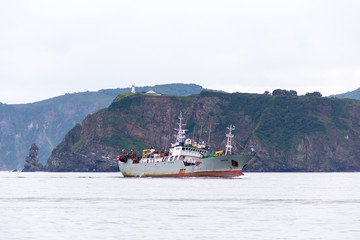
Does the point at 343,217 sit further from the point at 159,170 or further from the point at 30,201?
the point at 159,170

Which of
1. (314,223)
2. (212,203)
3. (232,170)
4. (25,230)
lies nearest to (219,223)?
(314,223)

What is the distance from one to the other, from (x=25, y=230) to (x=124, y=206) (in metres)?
22.3

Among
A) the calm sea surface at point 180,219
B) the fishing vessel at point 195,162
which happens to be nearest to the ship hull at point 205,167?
the fishing vessel at point 195,162

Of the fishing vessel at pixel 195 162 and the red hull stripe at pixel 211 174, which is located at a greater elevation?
the fishing vessel at pixel 195 162

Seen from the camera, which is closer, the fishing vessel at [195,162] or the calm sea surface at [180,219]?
the calm sea surface at [180,219]

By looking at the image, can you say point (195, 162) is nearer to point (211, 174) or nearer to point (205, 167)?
point (205, 167)

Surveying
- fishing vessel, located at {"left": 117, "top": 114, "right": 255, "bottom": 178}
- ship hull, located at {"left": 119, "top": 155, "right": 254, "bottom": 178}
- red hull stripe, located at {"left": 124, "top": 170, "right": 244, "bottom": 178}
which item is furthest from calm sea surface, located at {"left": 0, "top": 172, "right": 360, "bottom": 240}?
→ red hull stripe, located at {"left": 124, "top": 170, "right": 244, "bottom": 178}

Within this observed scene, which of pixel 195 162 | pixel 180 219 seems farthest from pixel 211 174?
pixel 180 219

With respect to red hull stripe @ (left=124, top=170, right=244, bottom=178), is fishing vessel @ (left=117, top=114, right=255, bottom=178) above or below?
above

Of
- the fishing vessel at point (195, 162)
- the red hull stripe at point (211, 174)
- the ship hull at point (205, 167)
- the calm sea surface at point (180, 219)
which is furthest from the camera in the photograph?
the red hull stripe at point (211, 174)

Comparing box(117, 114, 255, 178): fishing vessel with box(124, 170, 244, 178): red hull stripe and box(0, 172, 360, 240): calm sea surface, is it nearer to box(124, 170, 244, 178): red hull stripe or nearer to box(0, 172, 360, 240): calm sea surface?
box(124, 170, 244, 178): red hull stripe

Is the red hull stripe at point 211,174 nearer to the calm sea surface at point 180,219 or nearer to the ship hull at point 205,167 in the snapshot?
the ship hull at point 205,167

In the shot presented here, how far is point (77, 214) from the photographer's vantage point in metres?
61.0

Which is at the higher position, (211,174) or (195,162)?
(195,162)
